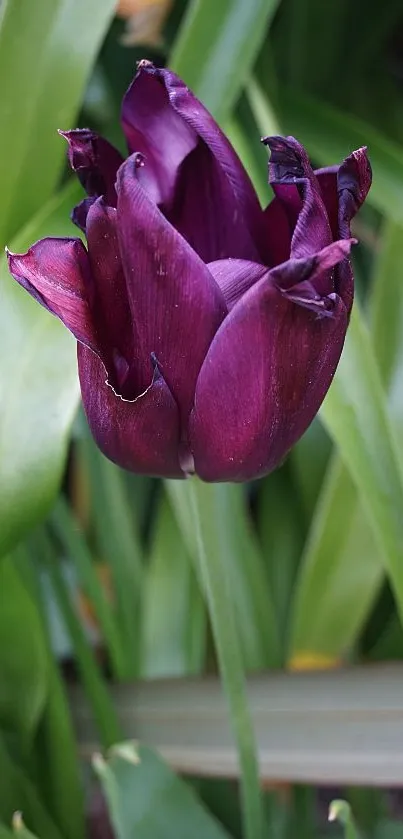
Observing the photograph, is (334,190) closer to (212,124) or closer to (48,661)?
(212,124)

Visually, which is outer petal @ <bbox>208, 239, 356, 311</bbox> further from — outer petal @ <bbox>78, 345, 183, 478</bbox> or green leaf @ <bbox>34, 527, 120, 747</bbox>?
green leaf @ <bbox>34, 527, 120, 747</bbox>

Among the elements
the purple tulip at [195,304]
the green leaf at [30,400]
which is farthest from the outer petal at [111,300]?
the green leaf at [30,400]

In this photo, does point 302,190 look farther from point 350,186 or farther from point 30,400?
point 30,400

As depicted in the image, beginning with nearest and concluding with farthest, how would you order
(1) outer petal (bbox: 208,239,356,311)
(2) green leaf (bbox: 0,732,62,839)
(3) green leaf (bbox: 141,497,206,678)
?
(1) outer petal (bbox: 208,239,356,311)
(2) green leaf (bbox: 0,732,62,839)
(3) green leaf (bbox: 141,497,206,678)

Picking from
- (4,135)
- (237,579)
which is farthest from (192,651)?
(4,135)

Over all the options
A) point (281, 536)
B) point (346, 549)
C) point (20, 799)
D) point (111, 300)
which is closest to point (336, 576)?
point (346, 549)

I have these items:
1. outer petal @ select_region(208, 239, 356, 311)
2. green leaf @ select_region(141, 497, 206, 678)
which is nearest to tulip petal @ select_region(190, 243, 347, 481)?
outer petal @ select_region(208, 239, 356, 311)
